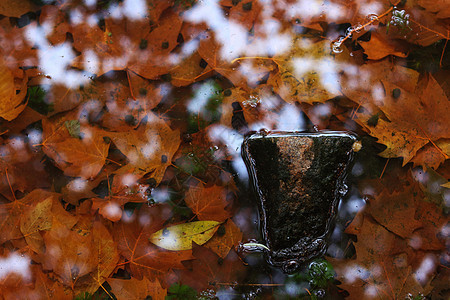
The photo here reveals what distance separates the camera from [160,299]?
1614mm

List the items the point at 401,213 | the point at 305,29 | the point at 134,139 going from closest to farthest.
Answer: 1. the point at 401,213
2. the point at 134,139
3. the point at 305,29

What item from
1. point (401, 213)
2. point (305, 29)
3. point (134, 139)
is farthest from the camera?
point (305, 29)

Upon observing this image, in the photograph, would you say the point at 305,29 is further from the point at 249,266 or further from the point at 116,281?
the point at 116,281

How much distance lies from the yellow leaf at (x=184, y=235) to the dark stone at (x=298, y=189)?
11.4 inches

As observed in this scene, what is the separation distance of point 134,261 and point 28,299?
529 mm

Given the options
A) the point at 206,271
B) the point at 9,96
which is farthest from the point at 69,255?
the point at 9,96

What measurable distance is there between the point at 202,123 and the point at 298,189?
24.3 inches

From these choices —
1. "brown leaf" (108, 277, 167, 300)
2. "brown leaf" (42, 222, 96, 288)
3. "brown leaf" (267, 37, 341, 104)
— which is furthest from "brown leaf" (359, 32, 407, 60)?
"brown leaf" (42, 222, 96, 288)

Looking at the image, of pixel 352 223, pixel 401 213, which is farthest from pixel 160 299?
pixel 401 213

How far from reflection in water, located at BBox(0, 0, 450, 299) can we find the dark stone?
93mm

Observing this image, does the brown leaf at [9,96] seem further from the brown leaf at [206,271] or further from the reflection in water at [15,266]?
the brown leaf at [206,271]

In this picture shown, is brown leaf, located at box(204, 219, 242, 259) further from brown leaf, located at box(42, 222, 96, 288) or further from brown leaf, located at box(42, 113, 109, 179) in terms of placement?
brown leaf, located at box(42, 113, 109, 179)

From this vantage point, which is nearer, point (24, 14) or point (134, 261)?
point (134, 261)

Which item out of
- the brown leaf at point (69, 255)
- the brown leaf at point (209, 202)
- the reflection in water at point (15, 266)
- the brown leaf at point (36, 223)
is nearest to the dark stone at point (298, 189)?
the brown leaf at point (209, 202)
